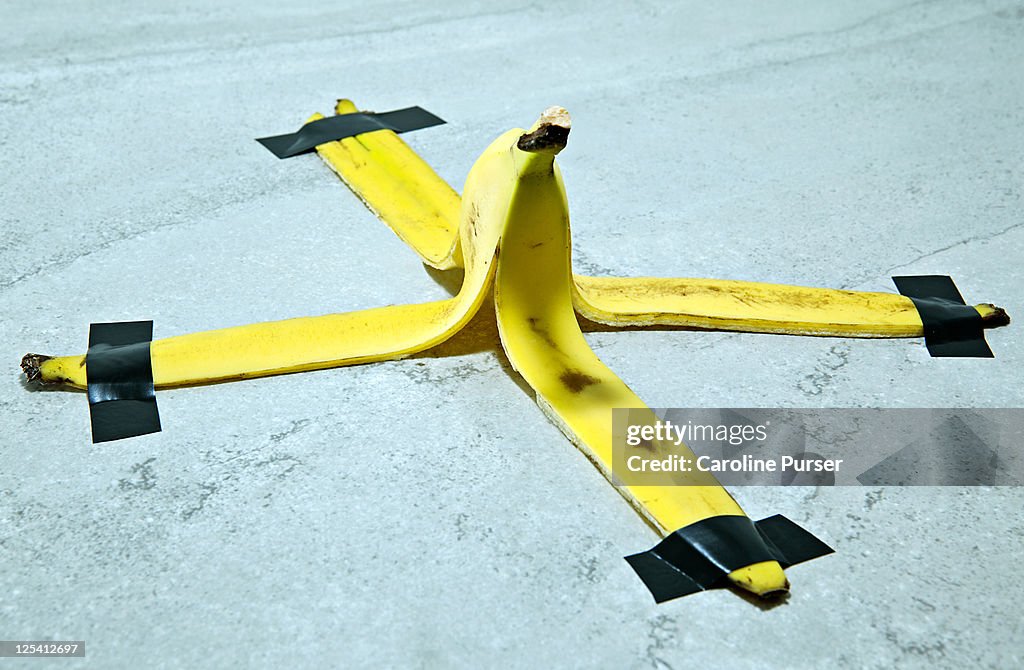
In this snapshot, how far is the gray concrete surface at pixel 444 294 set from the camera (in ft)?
4.18

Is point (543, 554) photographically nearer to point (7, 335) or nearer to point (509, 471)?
point (509, 471)

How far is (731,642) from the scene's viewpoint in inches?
49.1

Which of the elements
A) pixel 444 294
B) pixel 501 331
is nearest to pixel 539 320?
pixel 501 331

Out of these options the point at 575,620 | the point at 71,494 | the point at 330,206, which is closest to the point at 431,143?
the point at 330,206

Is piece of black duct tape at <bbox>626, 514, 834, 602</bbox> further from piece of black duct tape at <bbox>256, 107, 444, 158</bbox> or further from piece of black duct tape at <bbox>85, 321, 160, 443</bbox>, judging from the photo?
piece of black duct tape at <bbox>256, 107, 444, 158</bbox>

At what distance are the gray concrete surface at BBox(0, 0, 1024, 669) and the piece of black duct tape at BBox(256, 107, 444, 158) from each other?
0.18 ft

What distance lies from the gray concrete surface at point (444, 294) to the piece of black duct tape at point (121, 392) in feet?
0.13

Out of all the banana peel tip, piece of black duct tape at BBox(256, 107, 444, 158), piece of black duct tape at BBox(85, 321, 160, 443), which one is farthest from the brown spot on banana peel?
piece of black duct tape at BBox(256, 107, 444, 158)

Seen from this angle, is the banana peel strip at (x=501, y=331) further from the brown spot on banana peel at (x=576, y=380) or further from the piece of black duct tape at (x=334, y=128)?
the piece of black duct tape at (x=334, y=128)

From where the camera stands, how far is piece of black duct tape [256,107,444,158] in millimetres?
2451

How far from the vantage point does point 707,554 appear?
1.32 m

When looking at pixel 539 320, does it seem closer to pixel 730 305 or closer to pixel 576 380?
pixel 576 380

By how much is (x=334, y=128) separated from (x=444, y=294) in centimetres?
75

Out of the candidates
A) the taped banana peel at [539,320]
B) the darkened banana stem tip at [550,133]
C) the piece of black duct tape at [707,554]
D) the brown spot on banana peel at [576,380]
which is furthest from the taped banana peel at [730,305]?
the piece of black duct tape at [707,554]
